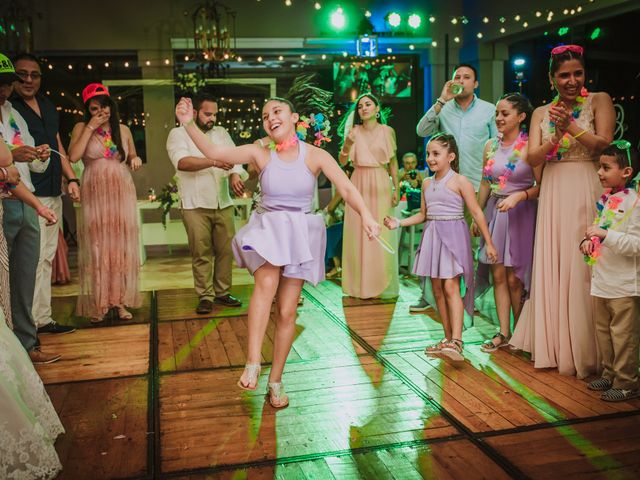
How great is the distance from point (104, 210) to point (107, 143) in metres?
0.48

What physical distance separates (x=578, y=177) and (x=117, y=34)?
7575mm

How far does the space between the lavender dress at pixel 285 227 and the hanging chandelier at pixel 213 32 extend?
5.62 m

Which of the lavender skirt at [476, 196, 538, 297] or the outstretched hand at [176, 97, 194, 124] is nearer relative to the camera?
the outstretched hand at [176, 97, 194, 124]

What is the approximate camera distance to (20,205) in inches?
140

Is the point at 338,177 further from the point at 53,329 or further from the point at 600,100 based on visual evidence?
the point at 53,329

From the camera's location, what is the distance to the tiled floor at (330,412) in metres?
2.54

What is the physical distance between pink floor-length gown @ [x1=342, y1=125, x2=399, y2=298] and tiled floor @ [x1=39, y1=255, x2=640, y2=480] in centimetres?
92

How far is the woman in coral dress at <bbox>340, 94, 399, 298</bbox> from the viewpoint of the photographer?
5.43 metres

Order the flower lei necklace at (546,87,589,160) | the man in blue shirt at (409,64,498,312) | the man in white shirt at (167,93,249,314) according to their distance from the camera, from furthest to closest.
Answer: the man in white shirt at (167,93,249,314), the man in blue shirt at (409,64,498,312), the flower lei necklace at (546,87,589,160)

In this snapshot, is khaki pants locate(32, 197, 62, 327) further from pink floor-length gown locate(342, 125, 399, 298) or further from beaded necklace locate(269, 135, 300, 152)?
pink floor-length gown locate(342, 125, 399, 298)

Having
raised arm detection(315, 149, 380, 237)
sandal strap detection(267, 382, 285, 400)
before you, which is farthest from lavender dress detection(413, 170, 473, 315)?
sandal strap detection(267, 382, 285, 400)

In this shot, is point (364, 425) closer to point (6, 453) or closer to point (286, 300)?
point (286, 300)

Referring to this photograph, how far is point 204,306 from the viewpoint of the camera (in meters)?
5.15

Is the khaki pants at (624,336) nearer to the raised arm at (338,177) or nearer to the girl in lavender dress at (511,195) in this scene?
the girl in lavender dress at (511,195)
